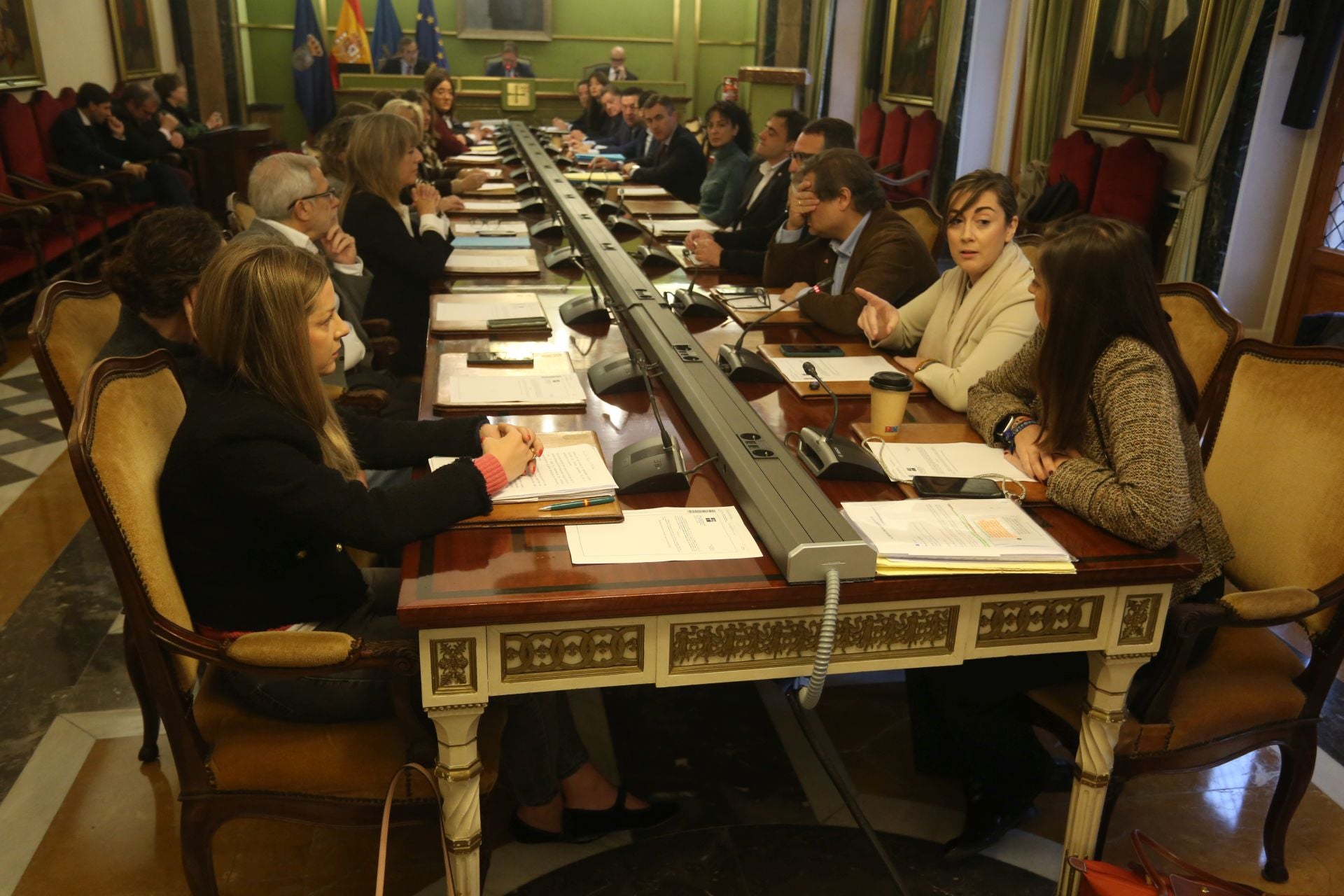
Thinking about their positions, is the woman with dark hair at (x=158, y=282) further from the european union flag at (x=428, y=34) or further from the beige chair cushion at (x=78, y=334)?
the european union flag at (x=428, y=34)

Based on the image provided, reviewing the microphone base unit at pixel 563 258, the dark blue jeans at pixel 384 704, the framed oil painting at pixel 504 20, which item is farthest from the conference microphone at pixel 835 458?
the framed oil painting at pixel 504 20

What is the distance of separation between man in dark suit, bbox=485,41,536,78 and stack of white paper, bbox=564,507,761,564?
484 inches

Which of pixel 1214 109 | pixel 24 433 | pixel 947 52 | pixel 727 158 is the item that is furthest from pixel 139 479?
pixel 947 52

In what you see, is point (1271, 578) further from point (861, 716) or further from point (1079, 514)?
point (861, 716)

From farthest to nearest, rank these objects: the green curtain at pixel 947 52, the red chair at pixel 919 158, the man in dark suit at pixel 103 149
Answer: the red chair at pixel 919 158 < the green curtain at pixel 947 52 < the man in dark suit at pixel 103 149

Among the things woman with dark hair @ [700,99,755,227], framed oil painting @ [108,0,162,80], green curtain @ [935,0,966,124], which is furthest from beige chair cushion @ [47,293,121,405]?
framed oil painting @ [108,0,162,80]

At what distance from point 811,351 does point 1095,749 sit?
1182mm

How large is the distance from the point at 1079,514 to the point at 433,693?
104cm

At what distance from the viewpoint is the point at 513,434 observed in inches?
71.1

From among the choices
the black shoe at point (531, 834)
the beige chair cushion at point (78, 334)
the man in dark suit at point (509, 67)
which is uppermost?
the man in dark suit at point (509, 67)

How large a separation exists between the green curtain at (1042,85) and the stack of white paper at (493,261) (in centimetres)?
429

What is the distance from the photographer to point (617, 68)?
1284 cm

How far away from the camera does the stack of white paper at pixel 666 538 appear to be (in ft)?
4.97

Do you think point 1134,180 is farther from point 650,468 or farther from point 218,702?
point 218,702
